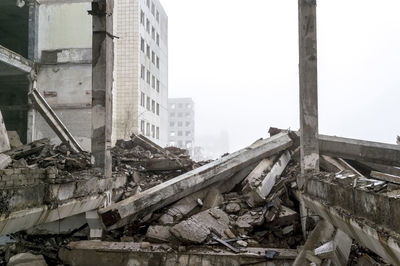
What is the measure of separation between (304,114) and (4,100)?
979cm

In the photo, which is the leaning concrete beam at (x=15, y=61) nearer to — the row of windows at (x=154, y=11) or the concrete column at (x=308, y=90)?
the concrete column at (x=308, y=90)

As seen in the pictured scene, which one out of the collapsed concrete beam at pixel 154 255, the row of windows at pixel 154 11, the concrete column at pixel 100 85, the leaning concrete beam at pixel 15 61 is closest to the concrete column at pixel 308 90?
the collapsed concrete beam at pixel 154 255

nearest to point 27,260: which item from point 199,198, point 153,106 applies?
point 199,198

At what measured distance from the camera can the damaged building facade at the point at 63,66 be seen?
31.8 ft

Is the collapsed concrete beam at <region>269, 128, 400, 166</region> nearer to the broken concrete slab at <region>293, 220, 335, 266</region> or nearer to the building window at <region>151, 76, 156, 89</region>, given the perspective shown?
the broken concrete slab at <region>293, 220, 335, 266</region>

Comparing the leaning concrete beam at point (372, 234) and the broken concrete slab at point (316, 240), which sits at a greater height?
the leaning concrete beam at point (372, 234)

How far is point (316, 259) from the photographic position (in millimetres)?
3281

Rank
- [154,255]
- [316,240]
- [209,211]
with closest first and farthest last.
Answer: [316,240]
[154,255]
[209,211]

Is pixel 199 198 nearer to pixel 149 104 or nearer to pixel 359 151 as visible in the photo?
pixel 359 151

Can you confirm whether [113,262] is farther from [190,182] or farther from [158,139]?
[158,139]

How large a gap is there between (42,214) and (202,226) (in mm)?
2343

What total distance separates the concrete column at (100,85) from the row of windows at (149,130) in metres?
13.6

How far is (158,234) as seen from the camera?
473 cm

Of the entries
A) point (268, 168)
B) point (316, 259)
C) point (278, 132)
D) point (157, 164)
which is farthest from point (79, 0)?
point (316, 259)
